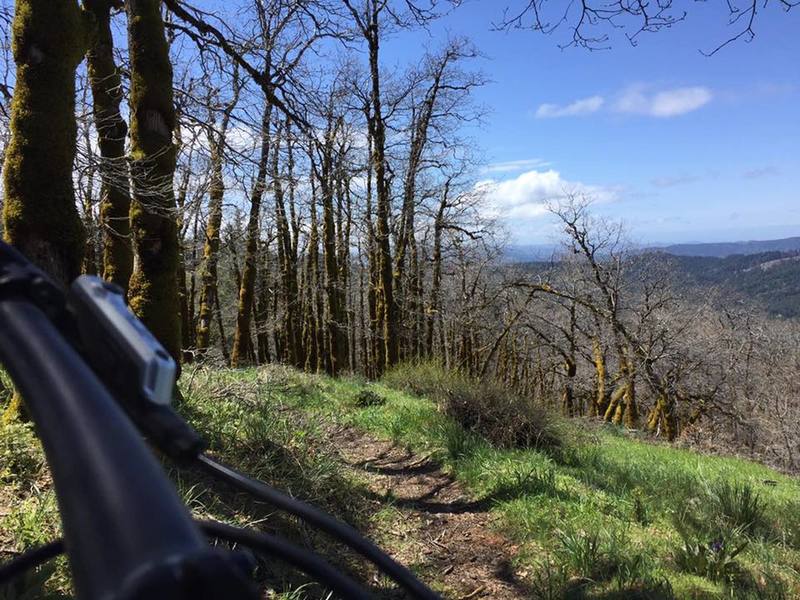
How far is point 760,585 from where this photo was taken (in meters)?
3.70

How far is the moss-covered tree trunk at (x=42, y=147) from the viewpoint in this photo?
3.65 m

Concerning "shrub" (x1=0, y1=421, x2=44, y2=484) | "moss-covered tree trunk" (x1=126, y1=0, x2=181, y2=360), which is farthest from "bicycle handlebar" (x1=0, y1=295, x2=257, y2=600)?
"moss-covered tree trunk" (x1=126, y1=0, x2=181, y2=360)

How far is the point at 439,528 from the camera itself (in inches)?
196

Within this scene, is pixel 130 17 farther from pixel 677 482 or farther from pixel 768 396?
pixel 768 396

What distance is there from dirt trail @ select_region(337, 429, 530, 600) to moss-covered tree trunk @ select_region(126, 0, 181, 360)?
2619mm

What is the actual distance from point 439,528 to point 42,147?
445 centimetres

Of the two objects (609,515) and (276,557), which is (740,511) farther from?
(276,557)

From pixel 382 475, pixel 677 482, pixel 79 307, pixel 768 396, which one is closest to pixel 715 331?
pixel 768 396

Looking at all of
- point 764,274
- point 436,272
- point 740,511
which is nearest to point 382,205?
point 436,272

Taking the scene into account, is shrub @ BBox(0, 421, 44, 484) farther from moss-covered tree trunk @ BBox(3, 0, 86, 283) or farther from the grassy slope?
moss-covered tree trunk @ BBox(3, 0, 86, 283)

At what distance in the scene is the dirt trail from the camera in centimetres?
411

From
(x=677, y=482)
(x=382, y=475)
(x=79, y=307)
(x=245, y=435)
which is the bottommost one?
(x=677, y=482)

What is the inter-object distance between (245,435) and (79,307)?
4.69m

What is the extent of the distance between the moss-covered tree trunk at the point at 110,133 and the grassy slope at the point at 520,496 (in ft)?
5.46
